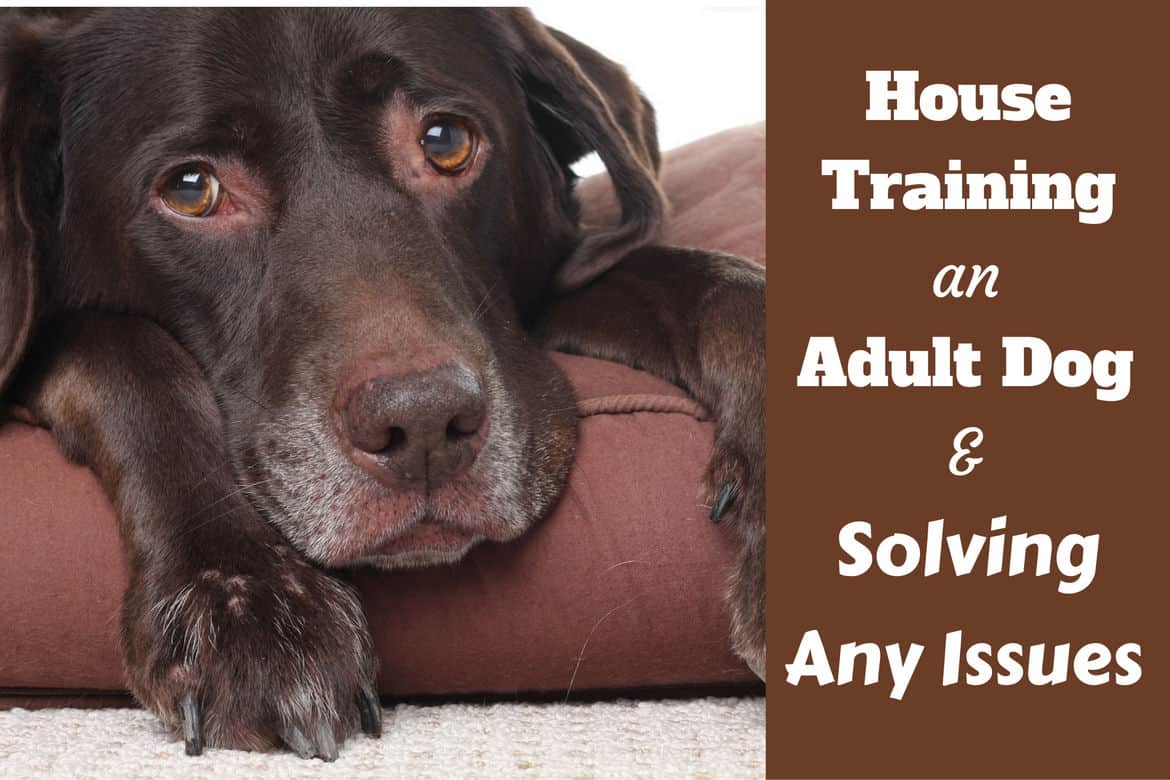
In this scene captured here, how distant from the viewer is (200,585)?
1.49m

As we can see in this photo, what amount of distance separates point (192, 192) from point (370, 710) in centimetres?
82

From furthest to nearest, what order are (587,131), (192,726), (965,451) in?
1. (587,131)
2. (965,451)
3. (192,726)

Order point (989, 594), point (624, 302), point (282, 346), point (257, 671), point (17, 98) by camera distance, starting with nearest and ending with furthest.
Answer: point (257, 671), point (989, 594), point (282, 346), point (17, 98), point (624, 302)

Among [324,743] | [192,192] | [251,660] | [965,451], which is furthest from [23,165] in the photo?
[965,451]

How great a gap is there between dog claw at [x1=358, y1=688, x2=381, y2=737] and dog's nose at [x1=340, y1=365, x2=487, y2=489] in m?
0.26

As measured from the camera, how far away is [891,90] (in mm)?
1746

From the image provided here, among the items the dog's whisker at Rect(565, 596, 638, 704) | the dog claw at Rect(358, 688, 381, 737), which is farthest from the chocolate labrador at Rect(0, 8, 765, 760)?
the dog's whisker at Rect(565, 596, 638, 704)

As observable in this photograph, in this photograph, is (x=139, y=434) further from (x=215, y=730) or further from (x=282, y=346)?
(x=215, y=730)

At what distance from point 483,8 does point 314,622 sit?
1157mm

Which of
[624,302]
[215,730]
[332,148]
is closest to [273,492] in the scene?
[215,730]

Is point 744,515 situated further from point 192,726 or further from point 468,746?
point 192,726

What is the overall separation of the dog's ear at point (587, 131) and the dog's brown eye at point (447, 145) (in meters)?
0.28

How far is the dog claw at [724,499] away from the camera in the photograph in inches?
66.3

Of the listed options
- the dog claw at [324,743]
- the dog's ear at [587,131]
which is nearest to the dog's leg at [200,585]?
the dog claw at [324,743]
